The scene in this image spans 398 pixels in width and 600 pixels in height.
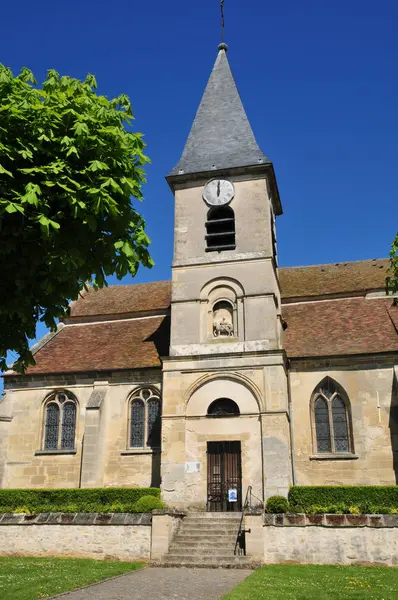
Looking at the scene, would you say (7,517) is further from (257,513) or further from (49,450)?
(257,513)

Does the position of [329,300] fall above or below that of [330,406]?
above

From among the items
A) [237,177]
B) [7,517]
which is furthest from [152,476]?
[237,177]

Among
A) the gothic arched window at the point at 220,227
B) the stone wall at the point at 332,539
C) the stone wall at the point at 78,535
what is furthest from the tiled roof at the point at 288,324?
the stone wall at the point at 332,539

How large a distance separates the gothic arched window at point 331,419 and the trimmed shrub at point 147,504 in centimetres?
666

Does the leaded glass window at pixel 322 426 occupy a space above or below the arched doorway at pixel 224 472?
above

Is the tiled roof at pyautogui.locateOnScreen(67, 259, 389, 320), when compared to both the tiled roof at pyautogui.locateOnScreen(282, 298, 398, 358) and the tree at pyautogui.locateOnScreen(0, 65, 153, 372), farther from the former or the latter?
the tree at pyautogui.locateOnScreen(0, 65, 153, 372)

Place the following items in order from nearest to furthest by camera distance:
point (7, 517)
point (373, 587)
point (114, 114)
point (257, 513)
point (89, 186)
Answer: point (89, 186) → point (114, 114) → point (373, 587) → point (257, 513) → point (7, 517)

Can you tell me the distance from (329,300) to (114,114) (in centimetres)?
1966

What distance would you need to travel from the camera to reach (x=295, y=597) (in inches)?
430

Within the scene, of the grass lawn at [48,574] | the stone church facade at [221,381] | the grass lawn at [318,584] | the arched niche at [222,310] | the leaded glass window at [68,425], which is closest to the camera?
the grass lawn at [318,584]

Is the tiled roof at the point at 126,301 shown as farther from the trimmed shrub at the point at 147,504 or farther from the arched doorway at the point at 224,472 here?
the trimmed shrub at the point at 147,504

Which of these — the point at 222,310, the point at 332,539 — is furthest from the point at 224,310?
the point at 332,539

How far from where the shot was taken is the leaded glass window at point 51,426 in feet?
79.0

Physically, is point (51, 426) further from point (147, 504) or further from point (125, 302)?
point (125, 302)
